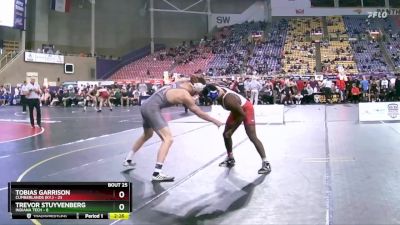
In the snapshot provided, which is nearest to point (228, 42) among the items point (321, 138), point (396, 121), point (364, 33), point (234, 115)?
point (364, 33)

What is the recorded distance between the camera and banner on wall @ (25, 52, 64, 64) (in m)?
38.3

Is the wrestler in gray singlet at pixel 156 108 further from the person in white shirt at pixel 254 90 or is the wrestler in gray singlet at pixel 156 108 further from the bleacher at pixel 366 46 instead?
the bleacher at pixel 366 46

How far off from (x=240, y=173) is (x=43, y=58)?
3528cm

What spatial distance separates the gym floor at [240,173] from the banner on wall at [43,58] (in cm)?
2699

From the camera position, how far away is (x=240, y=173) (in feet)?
23.5

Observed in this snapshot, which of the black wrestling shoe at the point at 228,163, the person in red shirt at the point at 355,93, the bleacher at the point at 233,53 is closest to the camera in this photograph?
the black wrestling shoe at the point at 228,163

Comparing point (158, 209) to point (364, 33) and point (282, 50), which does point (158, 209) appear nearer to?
point (282, 50)

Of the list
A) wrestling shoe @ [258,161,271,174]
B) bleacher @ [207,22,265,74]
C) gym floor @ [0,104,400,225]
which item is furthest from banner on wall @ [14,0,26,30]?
wrestling shoe @ [258,161,271,174]

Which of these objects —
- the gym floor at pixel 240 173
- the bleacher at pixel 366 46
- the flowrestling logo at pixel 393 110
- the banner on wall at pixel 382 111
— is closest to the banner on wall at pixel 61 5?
the bleacher at pixel 366 46

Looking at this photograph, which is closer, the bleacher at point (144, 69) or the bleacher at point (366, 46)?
the bleacher at point (366, 46)

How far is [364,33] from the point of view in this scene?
4756cm
